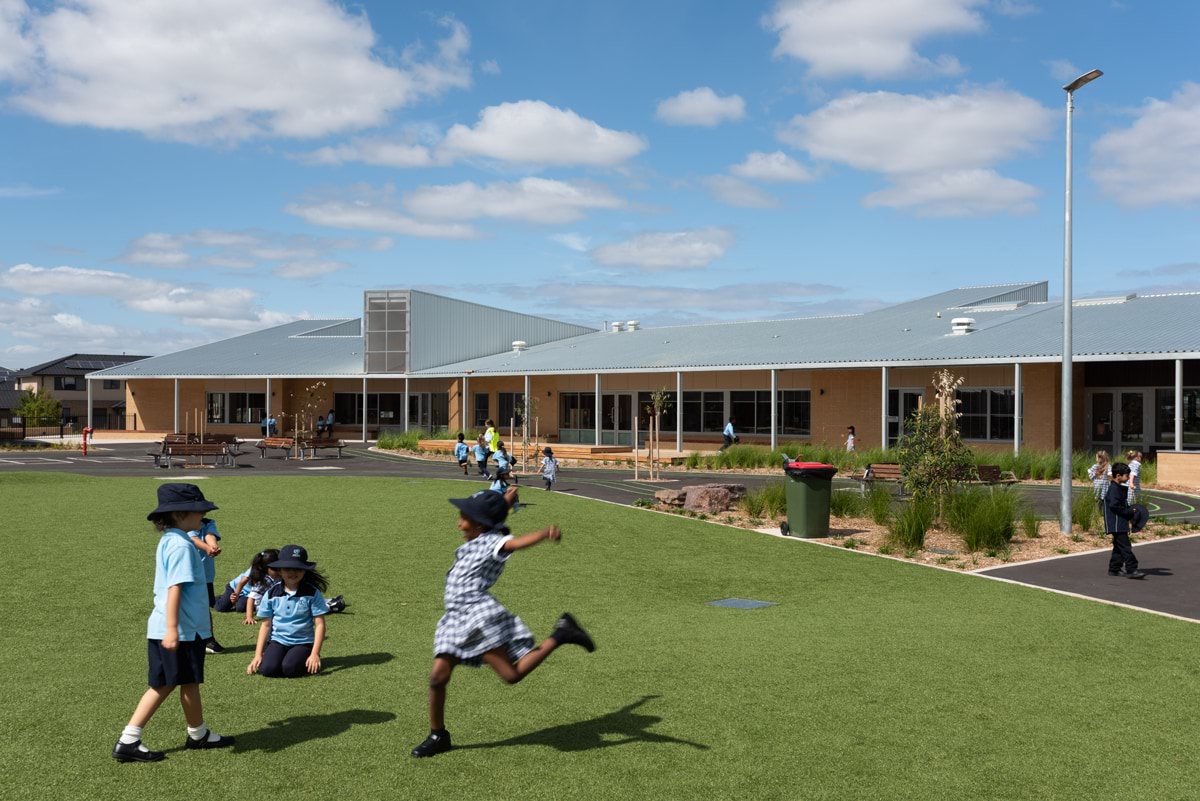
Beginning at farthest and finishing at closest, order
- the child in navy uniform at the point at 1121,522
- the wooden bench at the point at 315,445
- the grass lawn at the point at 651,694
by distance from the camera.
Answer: the wooden bench at the point at 315,445 < the child in navy uniform at the point at 1121,522 < the grass lawn at the point at 651,694

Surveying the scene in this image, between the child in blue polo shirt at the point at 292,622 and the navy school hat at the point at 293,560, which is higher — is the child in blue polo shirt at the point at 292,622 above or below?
below

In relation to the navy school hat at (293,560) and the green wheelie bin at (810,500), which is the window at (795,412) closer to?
the green wheelie bin at (810,500)

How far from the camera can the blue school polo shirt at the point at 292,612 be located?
753 cm

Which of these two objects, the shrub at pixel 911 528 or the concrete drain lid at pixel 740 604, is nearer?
the concrete drain lid at pixel 740 604

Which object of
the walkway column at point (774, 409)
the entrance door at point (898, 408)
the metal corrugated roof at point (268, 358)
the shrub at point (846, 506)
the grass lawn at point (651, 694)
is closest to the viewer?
the grass lawn at point (651, 694)

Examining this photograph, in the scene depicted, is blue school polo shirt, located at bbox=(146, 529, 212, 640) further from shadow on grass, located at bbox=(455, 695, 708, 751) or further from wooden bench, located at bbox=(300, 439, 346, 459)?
wooden bench, located at bbox=(300, 439, 346, 459)

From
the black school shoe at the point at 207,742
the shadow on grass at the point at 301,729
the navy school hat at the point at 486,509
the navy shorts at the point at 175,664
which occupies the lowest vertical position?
the shadow on grass at the point at 301,729

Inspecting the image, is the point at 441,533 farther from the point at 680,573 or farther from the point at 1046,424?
the point at 1046,424

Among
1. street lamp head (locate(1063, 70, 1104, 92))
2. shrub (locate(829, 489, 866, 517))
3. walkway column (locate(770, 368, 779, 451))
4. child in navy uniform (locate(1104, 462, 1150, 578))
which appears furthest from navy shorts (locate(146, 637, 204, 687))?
walkway column (locate(770, 368, 779, 451))

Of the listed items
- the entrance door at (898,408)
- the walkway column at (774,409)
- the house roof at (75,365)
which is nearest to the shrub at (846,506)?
the walkway column at (774,409)

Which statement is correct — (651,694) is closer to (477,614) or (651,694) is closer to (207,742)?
(477,614)

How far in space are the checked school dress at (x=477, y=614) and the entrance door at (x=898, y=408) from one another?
29.3 metres

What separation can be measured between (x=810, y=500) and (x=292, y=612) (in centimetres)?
988

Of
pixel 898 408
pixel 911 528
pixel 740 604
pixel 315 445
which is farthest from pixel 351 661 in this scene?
pixel 315 445
